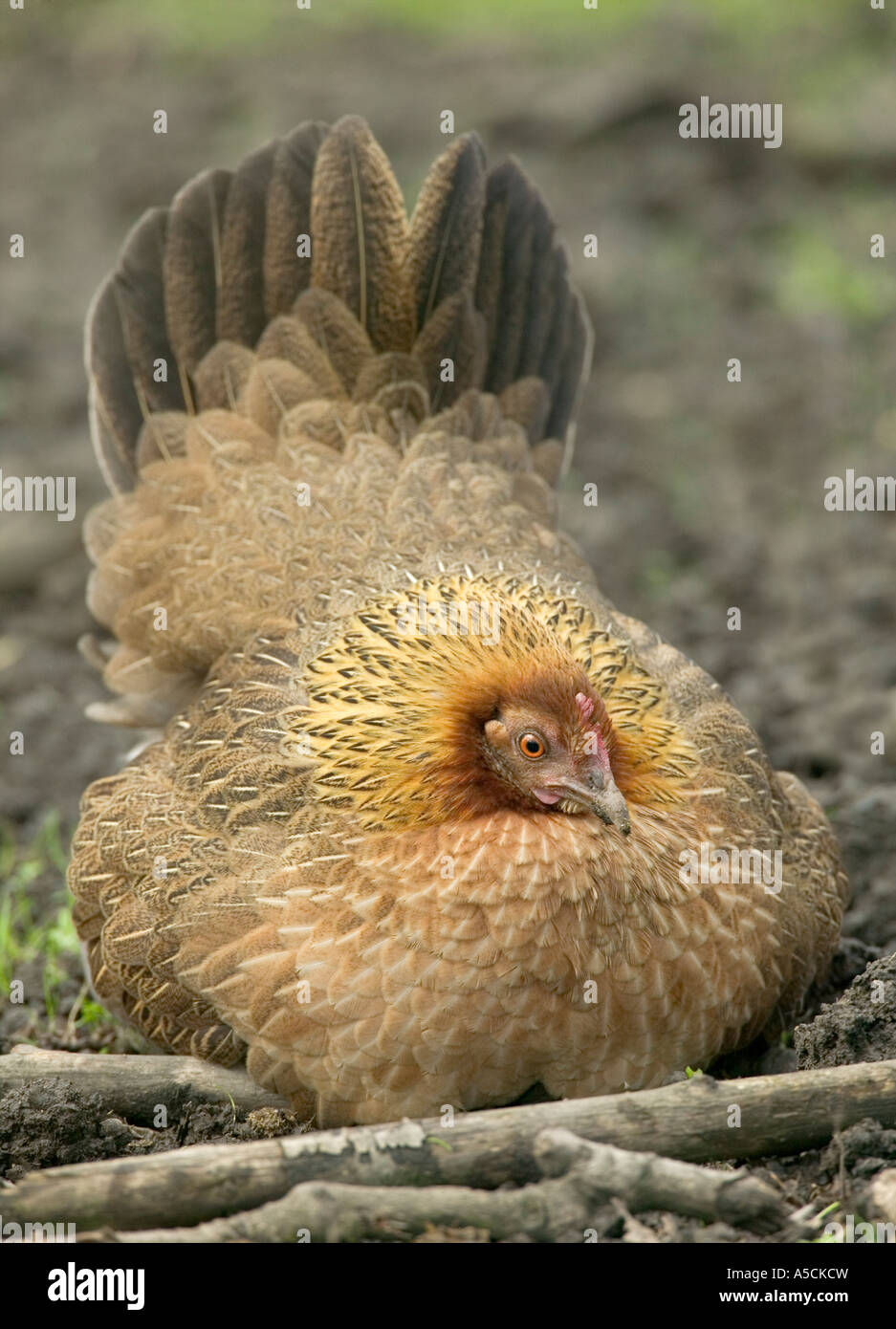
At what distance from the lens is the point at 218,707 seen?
15.7 feet

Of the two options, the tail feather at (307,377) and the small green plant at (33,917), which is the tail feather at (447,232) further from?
the small green plant at (33,917)

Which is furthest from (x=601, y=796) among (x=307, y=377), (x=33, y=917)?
(x=33, y=917)

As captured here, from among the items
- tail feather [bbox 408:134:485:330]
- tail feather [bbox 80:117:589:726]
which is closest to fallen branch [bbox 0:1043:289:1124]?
tail feather [bbox 80:117:589:726]

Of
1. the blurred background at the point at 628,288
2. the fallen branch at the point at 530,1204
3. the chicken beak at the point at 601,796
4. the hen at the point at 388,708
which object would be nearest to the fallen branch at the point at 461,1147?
the fallen branch at the point at 530,1204

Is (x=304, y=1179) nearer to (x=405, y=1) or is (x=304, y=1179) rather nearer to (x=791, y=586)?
(x=791, y=586)

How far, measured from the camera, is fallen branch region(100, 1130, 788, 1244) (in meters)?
3.25

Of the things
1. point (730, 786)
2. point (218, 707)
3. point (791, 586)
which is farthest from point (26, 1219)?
point (791, 586)

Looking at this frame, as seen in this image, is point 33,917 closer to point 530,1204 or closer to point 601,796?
→ point 601,796

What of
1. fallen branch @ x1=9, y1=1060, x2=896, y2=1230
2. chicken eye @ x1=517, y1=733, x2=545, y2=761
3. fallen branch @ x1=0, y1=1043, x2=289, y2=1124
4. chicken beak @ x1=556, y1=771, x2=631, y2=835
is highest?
chicken eye @ x1=517, y1=733, x2=545, y2=761

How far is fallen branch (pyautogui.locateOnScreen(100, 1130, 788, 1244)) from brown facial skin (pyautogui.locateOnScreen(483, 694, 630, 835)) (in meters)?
0.91

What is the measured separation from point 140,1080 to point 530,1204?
4.40 feet

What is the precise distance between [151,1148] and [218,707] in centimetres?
130

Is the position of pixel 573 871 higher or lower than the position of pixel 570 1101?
higher

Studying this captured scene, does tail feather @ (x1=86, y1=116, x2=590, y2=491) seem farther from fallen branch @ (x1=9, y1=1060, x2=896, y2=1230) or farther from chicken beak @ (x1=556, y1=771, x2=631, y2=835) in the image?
fallen branch @ (x1=9, y1=1060, x2=896, y2=1230)
